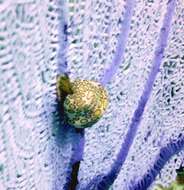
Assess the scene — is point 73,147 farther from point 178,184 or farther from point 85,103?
point 178,184

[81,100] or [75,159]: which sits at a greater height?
[81,100]

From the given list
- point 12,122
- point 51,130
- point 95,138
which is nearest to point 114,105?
point 95,138

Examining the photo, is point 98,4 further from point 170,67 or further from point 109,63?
point 170,67

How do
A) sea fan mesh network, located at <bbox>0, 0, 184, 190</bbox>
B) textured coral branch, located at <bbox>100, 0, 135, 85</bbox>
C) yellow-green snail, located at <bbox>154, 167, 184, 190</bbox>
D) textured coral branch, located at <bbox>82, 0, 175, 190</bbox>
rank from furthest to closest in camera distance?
yellow-green snail, located at <bbox>154, 167, 184, 190</bbox>, textured coral branch, located at <bbox>82, 0, 175, 190</bbox>, textured coral branch, located at <bbox>100, 0, 135, 85</bbox>, sea fan mesh network, located at <bbox>0, 0, 184, 190</bbox>

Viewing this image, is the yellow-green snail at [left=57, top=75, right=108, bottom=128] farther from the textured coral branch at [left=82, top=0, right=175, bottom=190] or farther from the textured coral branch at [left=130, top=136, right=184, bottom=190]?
the textured coral branch at [left=130, top=136, right=184, bottom=190]

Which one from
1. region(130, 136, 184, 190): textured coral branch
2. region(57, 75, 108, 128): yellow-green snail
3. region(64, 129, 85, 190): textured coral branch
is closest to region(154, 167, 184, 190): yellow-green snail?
region(130, 136, 184, 190): textured coral branch

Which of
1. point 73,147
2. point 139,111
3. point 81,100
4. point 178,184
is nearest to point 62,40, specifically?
point 81,100

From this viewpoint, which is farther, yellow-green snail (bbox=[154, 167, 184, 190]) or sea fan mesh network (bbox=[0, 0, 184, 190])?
yellow-green snail (bbox=[154, 167, 184, 190])
